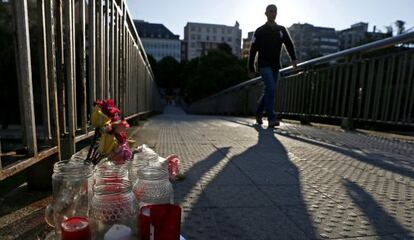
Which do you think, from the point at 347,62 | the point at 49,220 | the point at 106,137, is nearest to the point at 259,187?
the point at 106,137

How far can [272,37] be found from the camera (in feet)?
20.2

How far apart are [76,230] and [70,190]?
1.01 ft

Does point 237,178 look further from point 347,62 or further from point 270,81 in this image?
point 347,62

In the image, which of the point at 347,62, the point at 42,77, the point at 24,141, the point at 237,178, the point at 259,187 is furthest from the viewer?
the point at 347,62

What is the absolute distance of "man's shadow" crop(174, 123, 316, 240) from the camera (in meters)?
1.42

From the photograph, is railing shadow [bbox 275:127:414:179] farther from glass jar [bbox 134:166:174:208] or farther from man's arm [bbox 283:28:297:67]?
man's arm [bbox 283:28:297:67]

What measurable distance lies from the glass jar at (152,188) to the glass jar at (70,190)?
20 centimetres

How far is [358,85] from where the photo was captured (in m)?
5.79

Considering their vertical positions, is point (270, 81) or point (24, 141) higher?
point (270, 81)

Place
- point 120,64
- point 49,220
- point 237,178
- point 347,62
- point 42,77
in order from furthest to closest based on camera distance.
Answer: point 347,62, point 120,64, point 237,178, point 42,77, point 49,220

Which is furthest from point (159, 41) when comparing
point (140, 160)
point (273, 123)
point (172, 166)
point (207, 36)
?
point (140, 160)

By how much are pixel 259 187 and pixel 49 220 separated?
124 centimetres

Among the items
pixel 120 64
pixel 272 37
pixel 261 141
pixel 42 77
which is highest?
pixel 272 37

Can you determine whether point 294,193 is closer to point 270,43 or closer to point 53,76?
point 53,76
